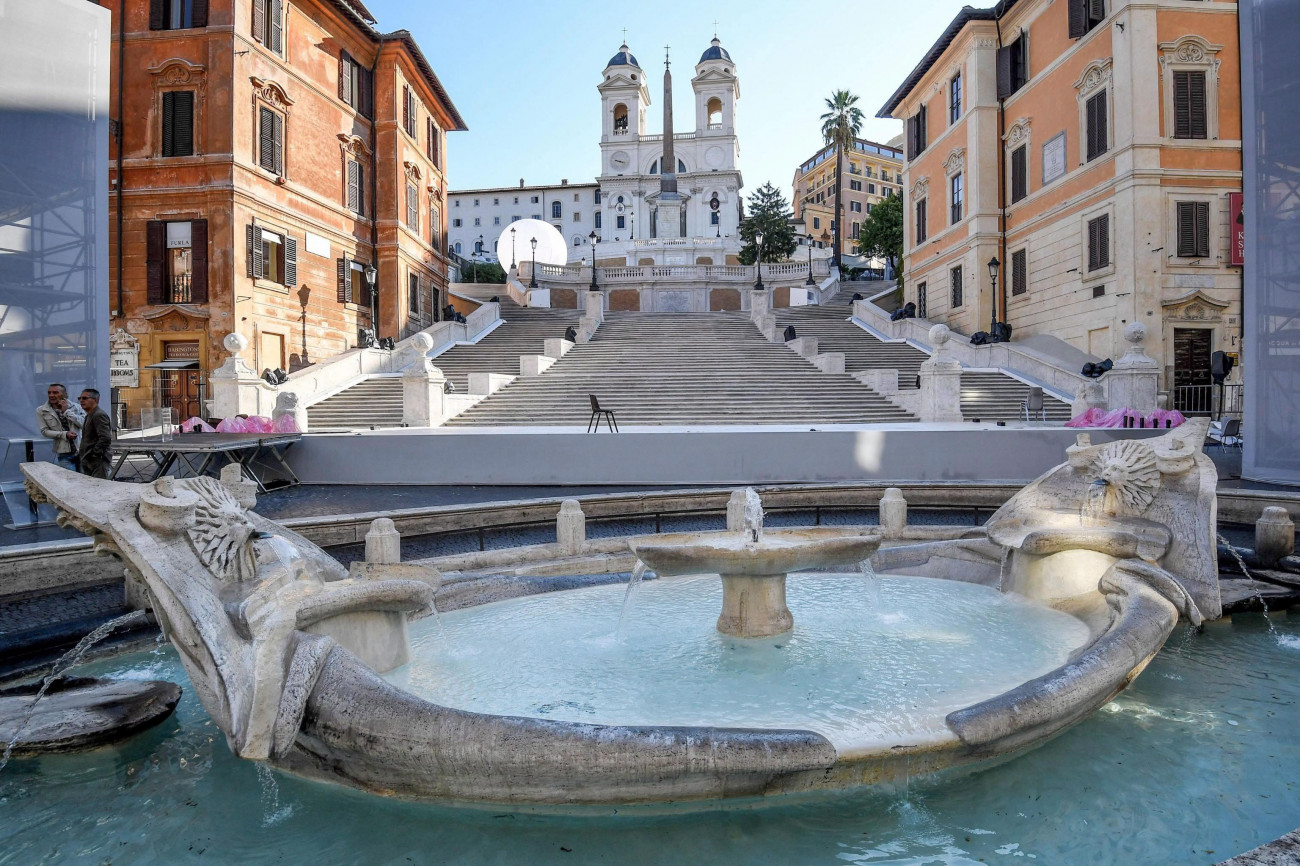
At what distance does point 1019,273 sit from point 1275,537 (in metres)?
23.5

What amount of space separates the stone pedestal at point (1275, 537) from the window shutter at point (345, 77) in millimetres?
32758

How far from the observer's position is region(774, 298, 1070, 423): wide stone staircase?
2058 cm

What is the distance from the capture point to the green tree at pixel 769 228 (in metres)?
58.2

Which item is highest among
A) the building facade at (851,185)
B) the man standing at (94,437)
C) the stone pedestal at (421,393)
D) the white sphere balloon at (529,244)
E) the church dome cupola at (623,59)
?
the church dome cupola at (623,59)

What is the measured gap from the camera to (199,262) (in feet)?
79.8

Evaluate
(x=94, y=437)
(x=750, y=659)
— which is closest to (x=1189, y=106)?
(x=750, y=659)

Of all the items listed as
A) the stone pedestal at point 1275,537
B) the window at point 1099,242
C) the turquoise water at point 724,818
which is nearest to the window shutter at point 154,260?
the turquoise water at point 724,818

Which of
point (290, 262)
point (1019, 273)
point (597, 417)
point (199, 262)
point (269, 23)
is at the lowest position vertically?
point (597, 417)

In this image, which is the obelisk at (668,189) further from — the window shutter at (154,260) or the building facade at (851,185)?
the window shutter at (154,260)

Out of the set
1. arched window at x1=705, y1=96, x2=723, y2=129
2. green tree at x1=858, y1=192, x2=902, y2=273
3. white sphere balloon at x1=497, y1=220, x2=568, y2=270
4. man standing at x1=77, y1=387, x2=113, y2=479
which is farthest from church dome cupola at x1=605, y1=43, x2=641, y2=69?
man standing at x1=77, y1=387, x2=113, y2=479

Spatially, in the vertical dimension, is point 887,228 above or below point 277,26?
below

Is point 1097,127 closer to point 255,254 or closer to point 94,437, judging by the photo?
point 94,437

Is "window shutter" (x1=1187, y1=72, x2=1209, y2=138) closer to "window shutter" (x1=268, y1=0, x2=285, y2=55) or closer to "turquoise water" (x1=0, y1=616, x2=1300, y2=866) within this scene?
"turquoise water" (x1=0, y1=616, x2=1300, y2=866)

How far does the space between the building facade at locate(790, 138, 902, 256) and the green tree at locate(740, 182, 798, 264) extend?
110 feet
